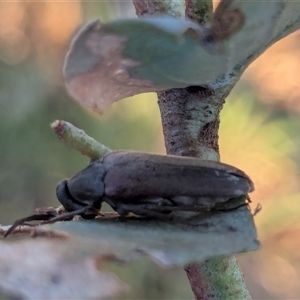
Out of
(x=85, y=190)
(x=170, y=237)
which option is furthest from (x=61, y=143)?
(x=170, y=237)

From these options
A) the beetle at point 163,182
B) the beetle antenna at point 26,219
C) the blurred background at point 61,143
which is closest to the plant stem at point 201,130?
the beetle at point 163,182

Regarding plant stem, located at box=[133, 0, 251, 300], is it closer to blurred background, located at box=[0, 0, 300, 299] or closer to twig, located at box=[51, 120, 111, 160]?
twig, located at box=[51, 120, 111, 160]

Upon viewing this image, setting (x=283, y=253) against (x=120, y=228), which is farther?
(x=283, y=253)

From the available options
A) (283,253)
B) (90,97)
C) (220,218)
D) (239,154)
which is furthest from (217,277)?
(283,253)

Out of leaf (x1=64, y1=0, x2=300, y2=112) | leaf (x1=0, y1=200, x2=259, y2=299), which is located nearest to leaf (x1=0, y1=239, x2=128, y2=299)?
leaf (x1=0, y1=200, x2=259, y2=299)

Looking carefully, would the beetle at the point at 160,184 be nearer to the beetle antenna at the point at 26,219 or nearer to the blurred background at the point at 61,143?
the beetle antenna at the point at 26,219

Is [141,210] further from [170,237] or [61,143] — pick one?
[61,143]

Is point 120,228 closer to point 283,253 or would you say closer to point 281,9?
point 281,9
